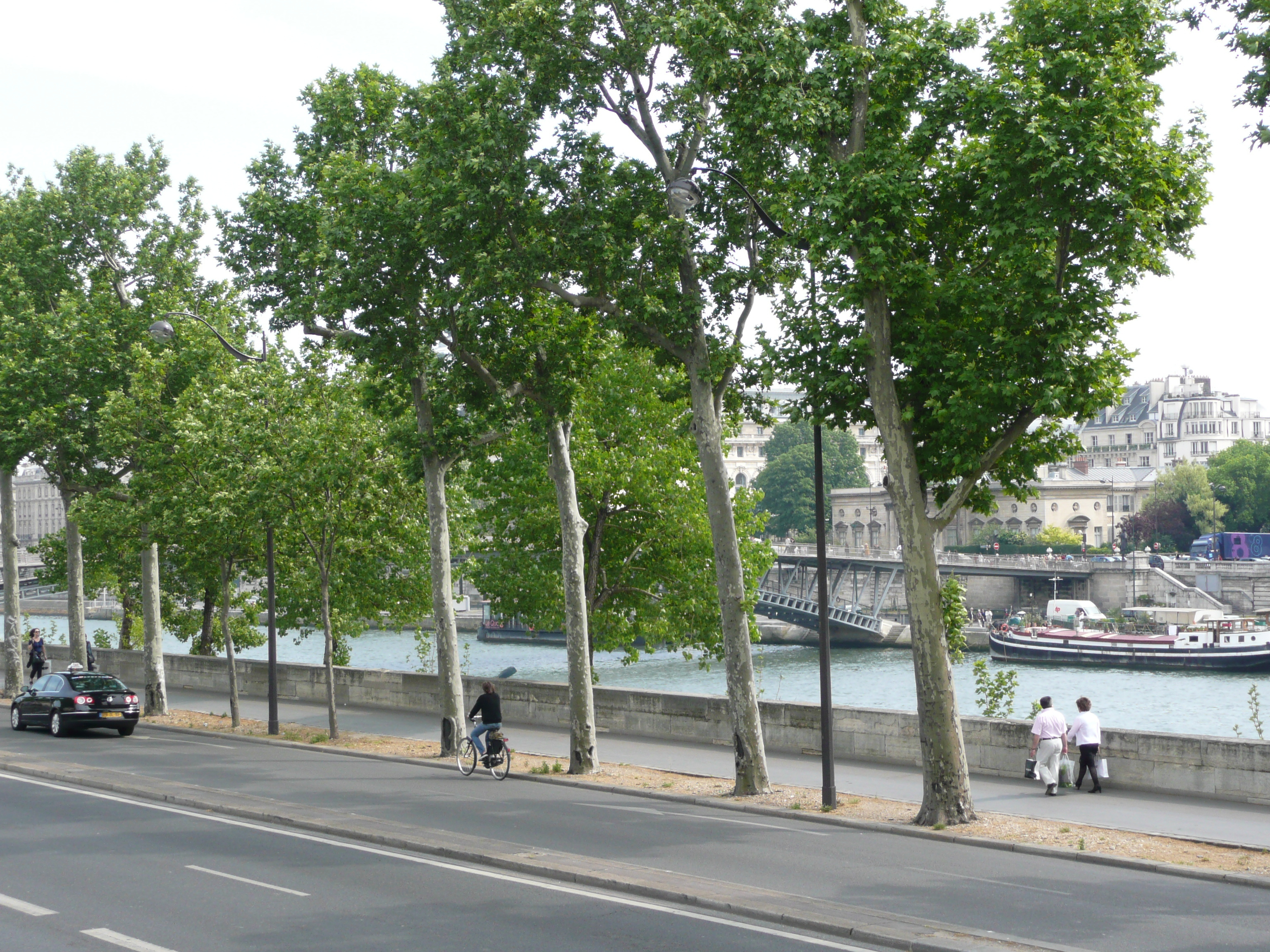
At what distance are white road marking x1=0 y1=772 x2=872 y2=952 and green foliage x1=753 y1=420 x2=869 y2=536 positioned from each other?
11751 centimetres

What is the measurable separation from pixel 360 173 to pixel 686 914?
14302 mm

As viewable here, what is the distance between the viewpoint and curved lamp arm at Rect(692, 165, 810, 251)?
16516 millimetres

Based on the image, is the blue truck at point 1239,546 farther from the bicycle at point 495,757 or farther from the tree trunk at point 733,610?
the tree trunk at point 733,610

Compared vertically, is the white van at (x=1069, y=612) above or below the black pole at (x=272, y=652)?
below

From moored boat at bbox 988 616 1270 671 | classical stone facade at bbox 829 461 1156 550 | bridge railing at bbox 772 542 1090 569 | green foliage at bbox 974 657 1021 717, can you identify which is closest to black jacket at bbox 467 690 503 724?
green foliage at bbox 974 657 1021 717

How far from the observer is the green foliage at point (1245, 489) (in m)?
142

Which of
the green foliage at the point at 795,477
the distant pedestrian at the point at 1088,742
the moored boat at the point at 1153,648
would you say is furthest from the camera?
the green foliage at the point at 795,477

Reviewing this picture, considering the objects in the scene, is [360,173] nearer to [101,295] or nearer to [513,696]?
[513,696]

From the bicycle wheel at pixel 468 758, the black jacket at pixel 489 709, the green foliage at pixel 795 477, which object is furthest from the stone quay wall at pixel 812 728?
the green foliage at pixel 795 477

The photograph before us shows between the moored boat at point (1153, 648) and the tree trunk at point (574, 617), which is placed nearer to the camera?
the tree trunk at point (574, 617)

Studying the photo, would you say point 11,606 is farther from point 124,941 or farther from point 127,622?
point 124,941

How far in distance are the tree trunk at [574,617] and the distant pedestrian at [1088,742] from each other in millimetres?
7301

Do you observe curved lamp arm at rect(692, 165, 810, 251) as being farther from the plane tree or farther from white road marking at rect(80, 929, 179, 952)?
white road marking at rect(80, 929, 179, 952)

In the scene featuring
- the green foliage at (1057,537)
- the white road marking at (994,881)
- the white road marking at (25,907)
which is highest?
the green foliage at (1057,537)
